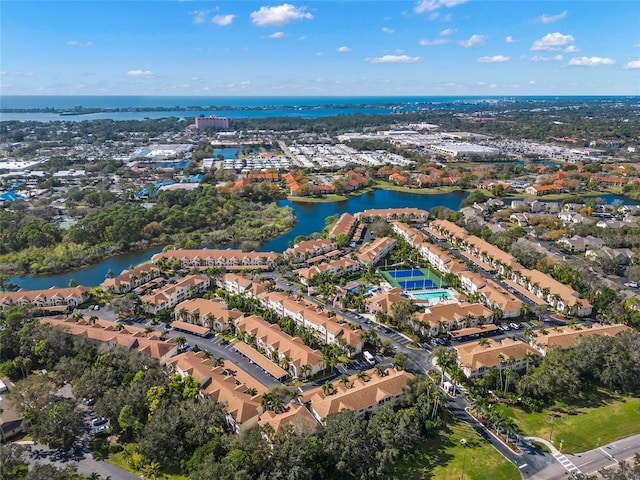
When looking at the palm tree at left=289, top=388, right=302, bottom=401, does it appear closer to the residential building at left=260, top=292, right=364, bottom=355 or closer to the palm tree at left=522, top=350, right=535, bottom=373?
the residential building at left=260, top=292, right=364, bottom=355

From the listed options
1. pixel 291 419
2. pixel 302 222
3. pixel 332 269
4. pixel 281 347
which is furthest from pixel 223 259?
pixel 291 419

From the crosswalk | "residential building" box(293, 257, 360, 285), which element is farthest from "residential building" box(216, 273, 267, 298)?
the crosswalk

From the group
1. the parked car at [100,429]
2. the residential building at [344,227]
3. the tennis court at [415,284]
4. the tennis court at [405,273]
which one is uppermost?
the residential building at [344,227]

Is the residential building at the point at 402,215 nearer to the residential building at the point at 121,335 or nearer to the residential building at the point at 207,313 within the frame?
the residential building at the point at 207,313

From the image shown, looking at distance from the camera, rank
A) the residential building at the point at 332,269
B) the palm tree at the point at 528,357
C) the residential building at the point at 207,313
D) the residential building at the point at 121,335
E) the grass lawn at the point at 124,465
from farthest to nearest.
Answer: the residential building at the point at 332,269 → the residential building at the point at 207,313 → the residential building at the point at 121,335 → the palm tree at the point at 528,357 → the grass lawn at the point at 124,465

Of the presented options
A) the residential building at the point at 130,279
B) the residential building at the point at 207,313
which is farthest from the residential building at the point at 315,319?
the residential building at the point at 130,279

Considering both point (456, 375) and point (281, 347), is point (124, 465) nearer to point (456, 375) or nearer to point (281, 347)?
point (281, 347)
